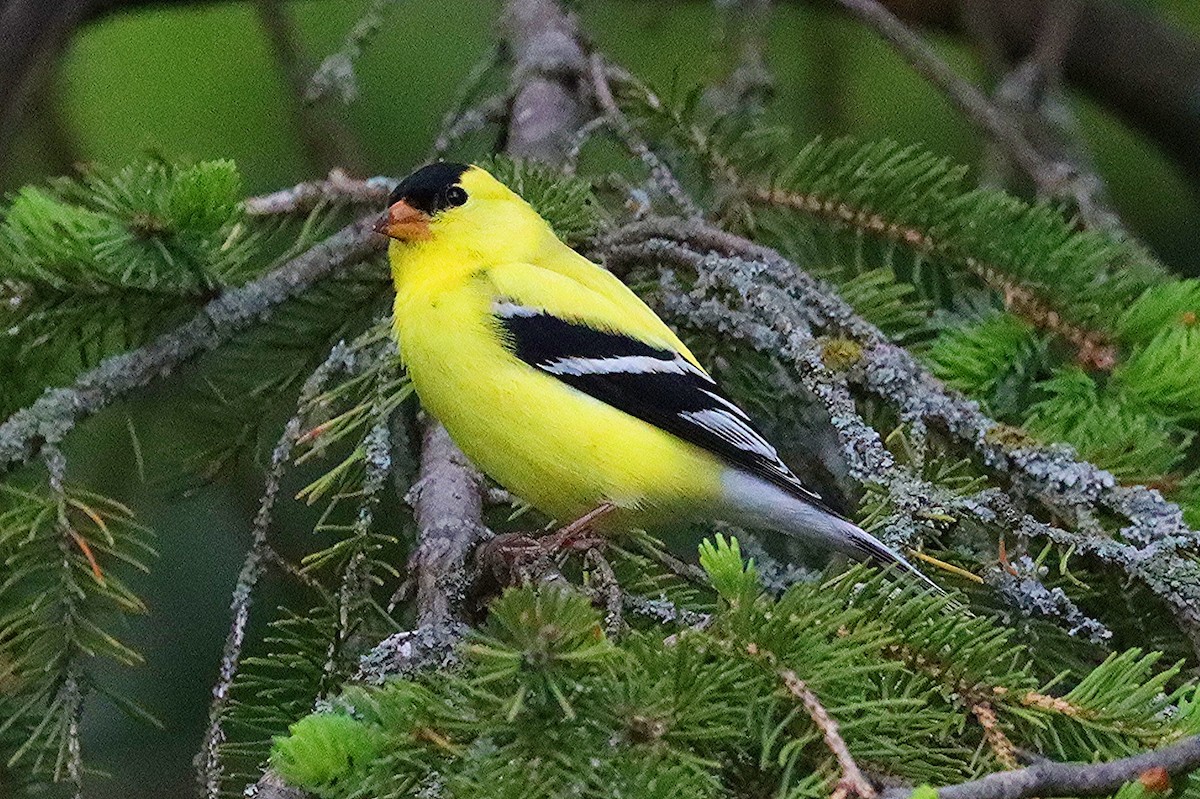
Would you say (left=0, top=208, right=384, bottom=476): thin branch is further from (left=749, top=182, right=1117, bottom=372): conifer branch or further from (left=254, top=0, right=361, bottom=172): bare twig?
(left=254, top=0, right=361, bottom=172): bare twig

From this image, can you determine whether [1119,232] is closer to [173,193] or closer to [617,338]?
[617,338]

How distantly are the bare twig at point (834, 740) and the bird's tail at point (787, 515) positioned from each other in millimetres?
614

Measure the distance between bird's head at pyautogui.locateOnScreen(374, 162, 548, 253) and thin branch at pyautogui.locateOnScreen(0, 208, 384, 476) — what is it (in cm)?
14

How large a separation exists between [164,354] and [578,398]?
65 cm

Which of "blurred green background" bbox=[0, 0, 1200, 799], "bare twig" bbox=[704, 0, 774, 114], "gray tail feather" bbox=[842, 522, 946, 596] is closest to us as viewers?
"gray tail feather" bbox=[842, 522, 946, 596]

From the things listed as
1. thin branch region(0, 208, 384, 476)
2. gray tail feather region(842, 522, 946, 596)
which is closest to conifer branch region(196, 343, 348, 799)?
thin branch region(0, 208, 384, 476)

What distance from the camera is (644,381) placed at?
88.6 inches

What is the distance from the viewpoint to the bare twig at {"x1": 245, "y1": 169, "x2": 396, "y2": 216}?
2.40 m

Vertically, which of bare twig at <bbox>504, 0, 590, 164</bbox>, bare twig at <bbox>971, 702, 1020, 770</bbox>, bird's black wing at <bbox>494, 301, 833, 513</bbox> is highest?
bare twig at <bbox>971, 702, 1020, 770</bbox>

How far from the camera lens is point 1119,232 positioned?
8.38ft

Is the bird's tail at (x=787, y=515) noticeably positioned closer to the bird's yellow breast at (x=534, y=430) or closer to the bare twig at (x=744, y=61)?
the bird's yellow breast at (x=534, y=430)

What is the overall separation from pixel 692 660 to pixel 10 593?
138 centimetres

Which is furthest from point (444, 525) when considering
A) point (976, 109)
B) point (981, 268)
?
point (976, 109)

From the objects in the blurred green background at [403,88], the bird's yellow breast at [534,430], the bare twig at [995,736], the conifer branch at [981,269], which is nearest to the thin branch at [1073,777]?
the bare twig at [995,736]
